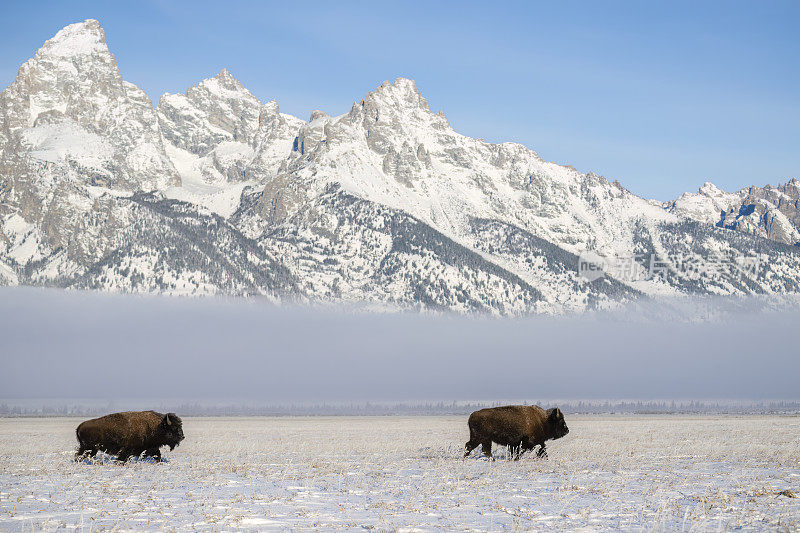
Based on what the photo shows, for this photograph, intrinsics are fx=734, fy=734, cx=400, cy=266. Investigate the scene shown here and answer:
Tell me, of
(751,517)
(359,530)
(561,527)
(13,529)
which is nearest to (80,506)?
(13,529)

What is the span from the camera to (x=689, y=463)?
26375mm

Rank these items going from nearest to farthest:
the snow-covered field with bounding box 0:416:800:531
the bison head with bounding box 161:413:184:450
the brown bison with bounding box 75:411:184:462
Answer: the snow-covered field with bounding box 0:416:800:531 < the brown bison with bounding box 75:411:184:462 < the bison head with bounding box 161:413:184:450

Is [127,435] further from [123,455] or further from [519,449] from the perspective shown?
[519,449]

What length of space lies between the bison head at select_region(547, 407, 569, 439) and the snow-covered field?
1065mm

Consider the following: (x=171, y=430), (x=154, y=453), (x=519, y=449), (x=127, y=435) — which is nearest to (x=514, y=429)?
(x=519, y=449)

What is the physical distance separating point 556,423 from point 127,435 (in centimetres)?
1642

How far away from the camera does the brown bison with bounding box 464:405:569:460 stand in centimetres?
2783

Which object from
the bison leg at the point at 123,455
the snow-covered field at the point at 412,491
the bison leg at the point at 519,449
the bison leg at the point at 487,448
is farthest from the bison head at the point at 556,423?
the bison leg at the point at 123,455

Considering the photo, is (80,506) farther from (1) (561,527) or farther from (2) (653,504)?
(2) (653,504)

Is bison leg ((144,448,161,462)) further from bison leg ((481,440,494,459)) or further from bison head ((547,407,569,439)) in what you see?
bison head ((547,407,569,439))

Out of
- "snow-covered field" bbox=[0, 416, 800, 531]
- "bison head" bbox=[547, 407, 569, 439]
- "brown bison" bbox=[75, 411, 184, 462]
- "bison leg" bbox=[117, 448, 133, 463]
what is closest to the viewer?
"snow-covered field" bbox=[0, 416, 800, 531]

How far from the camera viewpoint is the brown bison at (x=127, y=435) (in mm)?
27578

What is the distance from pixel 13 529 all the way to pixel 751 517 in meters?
15.5

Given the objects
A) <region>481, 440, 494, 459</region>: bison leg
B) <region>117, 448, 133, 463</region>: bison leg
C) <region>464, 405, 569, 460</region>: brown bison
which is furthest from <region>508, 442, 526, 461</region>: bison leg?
<region>117, 448, 133, 463</region>: bison leg
